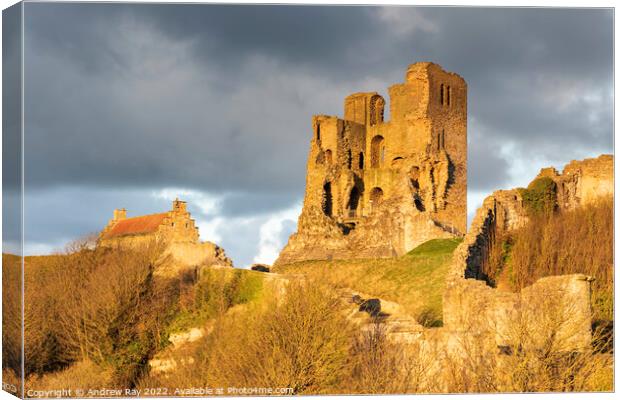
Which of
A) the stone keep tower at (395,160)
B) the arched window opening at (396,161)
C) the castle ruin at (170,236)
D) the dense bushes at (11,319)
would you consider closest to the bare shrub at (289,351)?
the dense bushes at (11,319)

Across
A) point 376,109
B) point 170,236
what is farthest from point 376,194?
point 170,236

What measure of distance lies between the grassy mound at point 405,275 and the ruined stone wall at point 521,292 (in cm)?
158

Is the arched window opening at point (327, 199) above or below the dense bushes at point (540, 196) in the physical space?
above

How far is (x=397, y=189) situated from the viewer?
37500mm

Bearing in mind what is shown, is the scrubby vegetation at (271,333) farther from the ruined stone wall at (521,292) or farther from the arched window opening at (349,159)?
the arched window opening at (349,159)

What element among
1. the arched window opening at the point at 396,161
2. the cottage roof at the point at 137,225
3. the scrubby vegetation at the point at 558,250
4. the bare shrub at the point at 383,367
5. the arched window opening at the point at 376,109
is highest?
the arched window opening at the point at 376,109

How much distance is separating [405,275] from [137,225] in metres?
16.0

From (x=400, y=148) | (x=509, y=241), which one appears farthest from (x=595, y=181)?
(x=400, y=148)

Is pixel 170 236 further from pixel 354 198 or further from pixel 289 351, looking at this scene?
pixel 289 351

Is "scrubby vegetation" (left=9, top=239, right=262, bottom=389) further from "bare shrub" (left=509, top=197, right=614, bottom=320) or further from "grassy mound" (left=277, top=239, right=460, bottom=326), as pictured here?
"bare shrub" (left=509, top=197, right=614, bottom=320)

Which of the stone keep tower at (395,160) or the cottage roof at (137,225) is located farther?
the stone keep tower at (395,160)

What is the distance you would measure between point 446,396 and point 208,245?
1725cm

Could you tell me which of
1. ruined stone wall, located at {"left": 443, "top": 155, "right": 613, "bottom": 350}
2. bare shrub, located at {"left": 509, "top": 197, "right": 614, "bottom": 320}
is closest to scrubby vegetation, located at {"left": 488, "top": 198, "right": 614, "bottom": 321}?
bare shrub, located at {"left": 509, "top": 197, "right": 614, "bottom": 320}

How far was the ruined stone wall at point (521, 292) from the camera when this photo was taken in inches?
595
